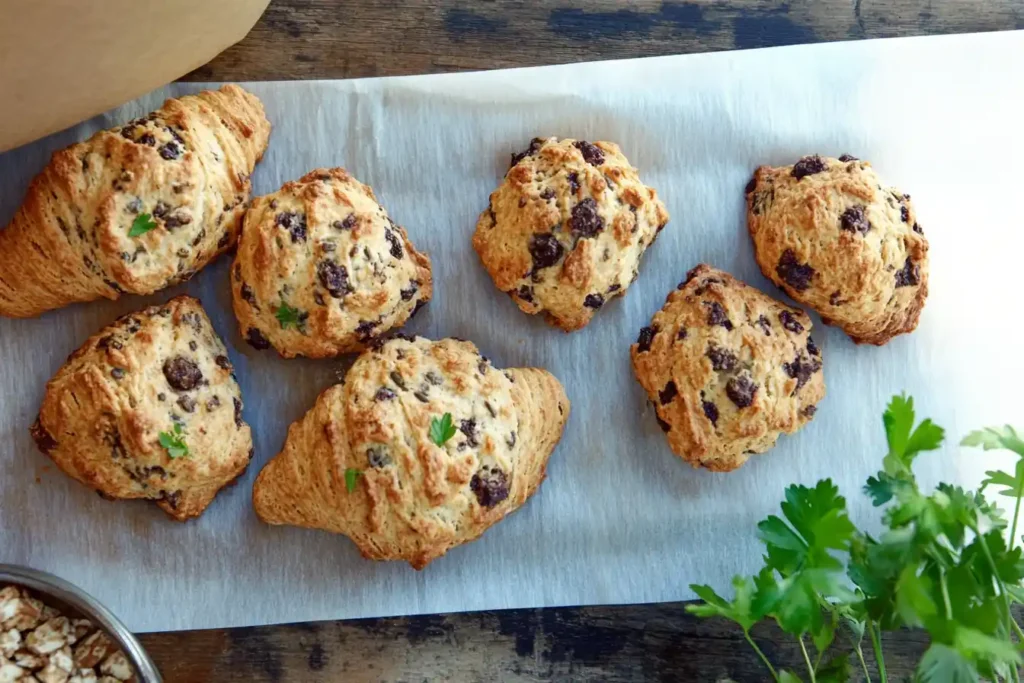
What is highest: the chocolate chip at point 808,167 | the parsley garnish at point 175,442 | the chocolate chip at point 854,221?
the chocolate chip at point 808,167

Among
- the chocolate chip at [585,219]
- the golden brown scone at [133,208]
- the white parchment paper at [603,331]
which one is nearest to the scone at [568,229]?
the chocolate chip at [585,219]

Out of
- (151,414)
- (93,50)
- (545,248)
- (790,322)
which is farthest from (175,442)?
(790,322)

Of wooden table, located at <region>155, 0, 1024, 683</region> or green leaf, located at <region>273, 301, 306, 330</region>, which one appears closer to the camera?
green leaf, located at <region>273, 301, 306, 330</region>

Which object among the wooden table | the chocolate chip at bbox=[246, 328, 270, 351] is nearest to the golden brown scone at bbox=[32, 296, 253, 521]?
the chocolate chip at bbox=[246, 328, 270, 351]

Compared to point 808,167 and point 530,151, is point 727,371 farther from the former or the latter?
point 530,151

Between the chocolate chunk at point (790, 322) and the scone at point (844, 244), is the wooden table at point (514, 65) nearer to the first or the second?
the scone at point (844, 244)

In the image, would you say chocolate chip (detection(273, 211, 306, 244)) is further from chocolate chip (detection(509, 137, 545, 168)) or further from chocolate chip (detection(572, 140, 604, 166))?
chocolate chip (detection(572, 140, 604, 166))

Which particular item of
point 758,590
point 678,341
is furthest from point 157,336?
point 758,590
